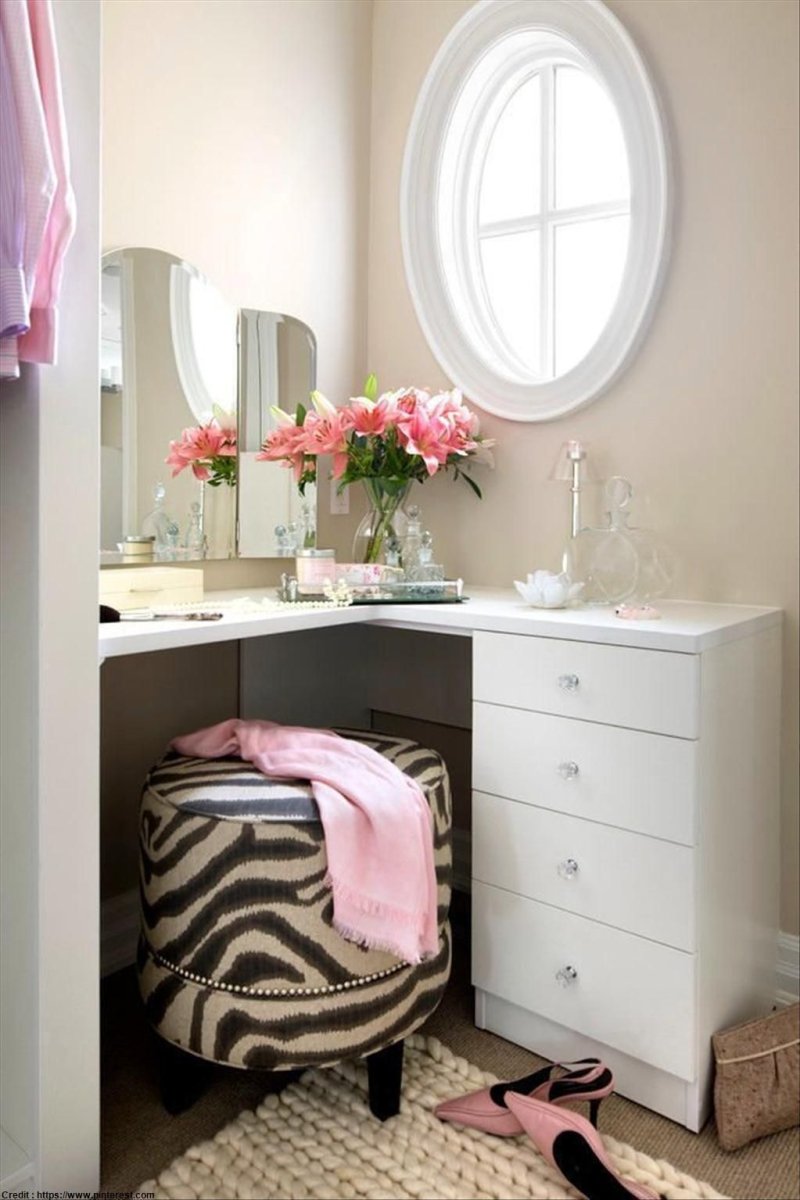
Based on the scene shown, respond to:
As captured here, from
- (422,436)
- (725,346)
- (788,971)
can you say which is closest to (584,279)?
(725,346)

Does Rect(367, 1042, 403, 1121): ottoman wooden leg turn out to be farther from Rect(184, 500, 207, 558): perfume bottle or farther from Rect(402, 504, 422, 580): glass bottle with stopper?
Rect(184, 500, 207, 558): perfume bottle

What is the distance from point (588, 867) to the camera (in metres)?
1.57

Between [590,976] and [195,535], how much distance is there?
4.16 ft

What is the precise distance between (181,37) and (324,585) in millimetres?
1273

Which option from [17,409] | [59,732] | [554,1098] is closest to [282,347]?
[17,409]

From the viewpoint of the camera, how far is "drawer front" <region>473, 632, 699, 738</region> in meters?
1.45

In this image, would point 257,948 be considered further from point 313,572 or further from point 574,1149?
point 313,572

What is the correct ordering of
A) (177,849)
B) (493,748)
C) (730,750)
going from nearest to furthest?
(177,849)
(730,750)
(493,748)

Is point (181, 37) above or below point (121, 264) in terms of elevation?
above

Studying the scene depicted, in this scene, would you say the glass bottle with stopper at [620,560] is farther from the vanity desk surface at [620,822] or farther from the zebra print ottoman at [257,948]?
the zebra print ottoman at [257,948]

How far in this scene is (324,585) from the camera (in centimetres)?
191

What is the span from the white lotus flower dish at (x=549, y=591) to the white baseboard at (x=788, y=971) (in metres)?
0.84

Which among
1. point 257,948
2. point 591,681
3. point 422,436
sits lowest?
point 257,948

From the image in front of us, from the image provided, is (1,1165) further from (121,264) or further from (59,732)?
(121,264)
